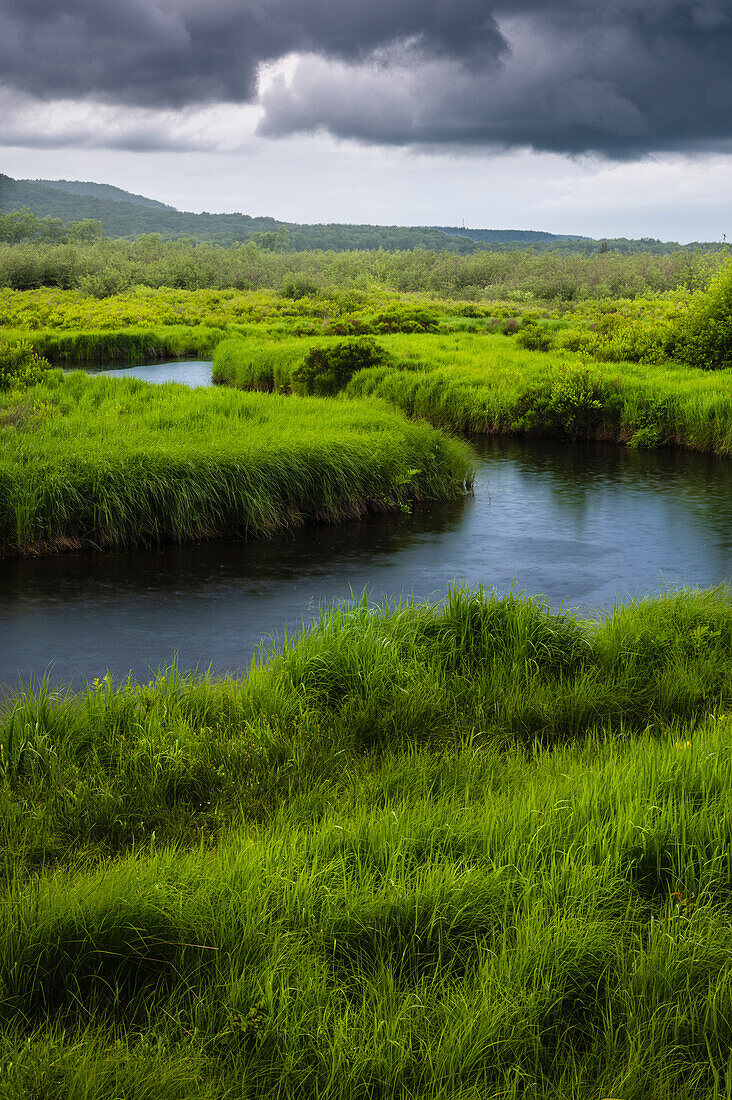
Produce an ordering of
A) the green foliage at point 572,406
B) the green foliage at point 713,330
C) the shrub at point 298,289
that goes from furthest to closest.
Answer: the shrub at point 298,289
the green foliage at point 713,330
the green foliage at point 572,406

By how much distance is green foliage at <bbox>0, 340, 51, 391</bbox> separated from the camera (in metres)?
20.1

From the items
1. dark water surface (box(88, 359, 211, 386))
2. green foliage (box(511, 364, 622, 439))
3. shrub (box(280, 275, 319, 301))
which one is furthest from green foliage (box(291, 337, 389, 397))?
shrub (box(280, 275, 319, 301))

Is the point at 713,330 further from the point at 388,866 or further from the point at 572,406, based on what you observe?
the point at 388,866

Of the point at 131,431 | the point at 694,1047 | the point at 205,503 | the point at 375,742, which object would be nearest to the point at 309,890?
the point at 694,1047

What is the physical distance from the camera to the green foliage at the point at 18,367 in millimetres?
20125

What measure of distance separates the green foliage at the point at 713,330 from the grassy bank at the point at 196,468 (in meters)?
11.4

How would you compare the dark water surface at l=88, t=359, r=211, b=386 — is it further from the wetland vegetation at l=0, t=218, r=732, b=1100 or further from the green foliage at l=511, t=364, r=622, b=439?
the wetland vegetation at l=0, t=218, r=732, b=1100

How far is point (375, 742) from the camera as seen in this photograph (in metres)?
6.27

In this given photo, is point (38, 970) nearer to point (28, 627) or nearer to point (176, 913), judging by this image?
point (176, 913)

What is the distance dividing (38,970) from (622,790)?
9.34 ft

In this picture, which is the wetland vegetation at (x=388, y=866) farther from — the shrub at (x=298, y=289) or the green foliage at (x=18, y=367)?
the shrub at (x=298, y=289)

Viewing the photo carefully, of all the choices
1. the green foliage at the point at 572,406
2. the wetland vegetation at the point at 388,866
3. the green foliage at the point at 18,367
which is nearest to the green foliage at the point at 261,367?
the green foliage at the point at 18,367

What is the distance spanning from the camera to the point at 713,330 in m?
25.1

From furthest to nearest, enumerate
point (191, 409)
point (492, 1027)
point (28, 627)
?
point (191, 409), point (28, 627), point (492, 1027)
